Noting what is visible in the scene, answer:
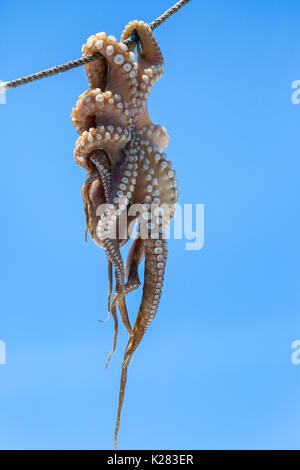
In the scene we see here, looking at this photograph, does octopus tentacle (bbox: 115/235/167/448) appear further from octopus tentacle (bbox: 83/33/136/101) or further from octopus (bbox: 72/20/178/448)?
octopus tentacle (bbox: 83/33/136/101)

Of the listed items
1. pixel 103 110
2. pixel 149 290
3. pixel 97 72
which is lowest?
pixel 149 290

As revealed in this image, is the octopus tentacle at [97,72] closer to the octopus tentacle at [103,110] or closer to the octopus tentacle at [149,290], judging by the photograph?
the octopus tentacle at [103,110]

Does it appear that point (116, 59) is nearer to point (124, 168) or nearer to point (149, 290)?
point (124, 168)

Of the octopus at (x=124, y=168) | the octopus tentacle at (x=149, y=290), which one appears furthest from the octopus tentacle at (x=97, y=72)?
the octopus tentacle at (x=149, y=290)

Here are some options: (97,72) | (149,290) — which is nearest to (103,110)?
(97,72)

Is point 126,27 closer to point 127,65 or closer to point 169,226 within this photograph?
point 127,65

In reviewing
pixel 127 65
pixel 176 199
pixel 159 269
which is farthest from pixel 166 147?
pixel 159 269

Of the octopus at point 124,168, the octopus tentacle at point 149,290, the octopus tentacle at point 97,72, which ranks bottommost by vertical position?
the octopus tentacle at point 149,290

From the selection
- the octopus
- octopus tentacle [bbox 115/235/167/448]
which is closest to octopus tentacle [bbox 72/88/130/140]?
the octopus
